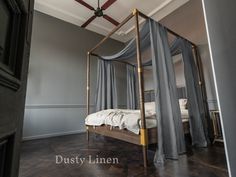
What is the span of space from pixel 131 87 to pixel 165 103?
2.37 metres

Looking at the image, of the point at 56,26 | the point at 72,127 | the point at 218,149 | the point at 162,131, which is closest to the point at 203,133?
the point at 218,149

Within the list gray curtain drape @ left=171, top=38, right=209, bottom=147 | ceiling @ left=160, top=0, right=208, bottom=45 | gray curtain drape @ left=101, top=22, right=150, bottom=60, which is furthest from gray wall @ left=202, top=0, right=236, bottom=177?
ceiling @ left=160, top=0, right=208, bottom=45

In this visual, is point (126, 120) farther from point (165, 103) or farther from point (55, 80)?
point (55, 80)

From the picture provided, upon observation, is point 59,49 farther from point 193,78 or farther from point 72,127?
point 193,78

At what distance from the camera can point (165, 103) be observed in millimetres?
1940

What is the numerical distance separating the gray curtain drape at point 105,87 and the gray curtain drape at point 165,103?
1.74m

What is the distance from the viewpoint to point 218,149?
2.14m

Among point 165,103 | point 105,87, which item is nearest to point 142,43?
point 165,103

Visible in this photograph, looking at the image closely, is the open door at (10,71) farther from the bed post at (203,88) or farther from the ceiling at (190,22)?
the ceiling at (190,22)

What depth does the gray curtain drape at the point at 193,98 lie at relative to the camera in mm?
2305

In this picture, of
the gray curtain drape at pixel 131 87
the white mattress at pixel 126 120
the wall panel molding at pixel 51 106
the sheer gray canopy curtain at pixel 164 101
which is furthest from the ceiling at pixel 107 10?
the white mattress at pixel 126 120

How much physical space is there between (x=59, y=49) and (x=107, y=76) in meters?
1.73

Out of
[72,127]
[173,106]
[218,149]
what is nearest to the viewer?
[173,106]

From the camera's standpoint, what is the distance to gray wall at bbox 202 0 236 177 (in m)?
0.55
